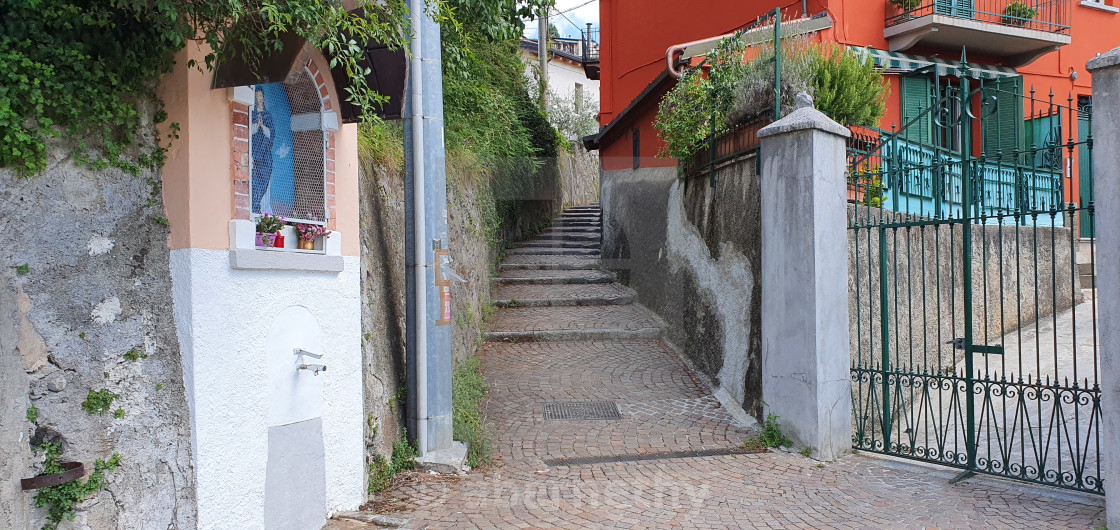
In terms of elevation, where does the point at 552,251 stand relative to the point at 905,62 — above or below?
below

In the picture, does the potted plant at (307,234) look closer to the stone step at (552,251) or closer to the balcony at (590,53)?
the stone step at (552,251)

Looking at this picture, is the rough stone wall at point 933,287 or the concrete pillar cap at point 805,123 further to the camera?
the rough stone wall at point 933,287

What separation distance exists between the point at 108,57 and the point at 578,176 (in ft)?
66.5

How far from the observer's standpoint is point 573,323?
10844 millimetres

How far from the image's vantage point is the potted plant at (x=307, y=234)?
4723 mm

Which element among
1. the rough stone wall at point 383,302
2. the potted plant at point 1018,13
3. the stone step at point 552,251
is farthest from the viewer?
the stone step at point 552,251

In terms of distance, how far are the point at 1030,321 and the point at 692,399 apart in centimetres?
469

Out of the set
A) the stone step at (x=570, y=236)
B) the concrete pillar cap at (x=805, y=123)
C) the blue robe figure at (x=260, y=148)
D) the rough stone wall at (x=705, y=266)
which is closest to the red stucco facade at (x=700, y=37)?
the rough stone wall at (x=705, y=266)

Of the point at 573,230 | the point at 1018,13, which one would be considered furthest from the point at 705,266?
the point at 573,230

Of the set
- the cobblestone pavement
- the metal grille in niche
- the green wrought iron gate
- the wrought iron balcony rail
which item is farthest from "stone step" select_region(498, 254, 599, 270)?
the metal grille in niche

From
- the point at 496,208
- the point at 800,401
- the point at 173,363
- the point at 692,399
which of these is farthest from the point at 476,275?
the point at 173,363

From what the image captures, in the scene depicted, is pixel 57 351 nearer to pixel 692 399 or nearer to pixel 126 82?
pixel 126 82

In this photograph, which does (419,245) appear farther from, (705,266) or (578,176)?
(578,176)

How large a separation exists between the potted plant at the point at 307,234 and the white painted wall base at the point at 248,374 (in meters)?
0.19
